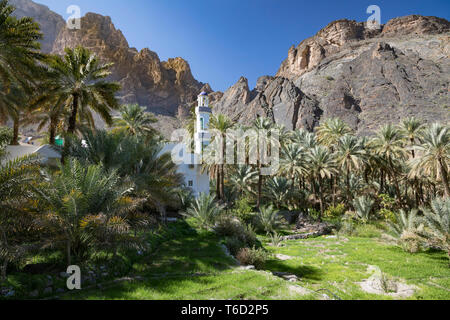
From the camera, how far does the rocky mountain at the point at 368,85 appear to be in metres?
71.0

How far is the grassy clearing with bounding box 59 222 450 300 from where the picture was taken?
655 centimetres

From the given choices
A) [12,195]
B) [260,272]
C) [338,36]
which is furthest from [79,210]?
[338,36]

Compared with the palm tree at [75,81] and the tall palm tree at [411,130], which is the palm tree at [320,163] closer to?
the tall palm tree at [411,130]

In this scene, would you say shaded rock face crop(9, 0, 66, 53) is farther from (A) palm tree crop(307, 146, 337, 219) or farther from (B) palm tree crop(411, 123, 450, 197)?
(B) palm tree crop(411, 123, 450, 197)

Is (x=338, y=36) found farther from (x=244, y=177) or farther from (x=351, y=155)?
(x=244, y=177)

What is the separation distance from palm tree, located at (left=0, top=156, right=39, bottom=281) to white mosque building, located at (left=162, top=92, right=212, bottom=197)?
55.8 feet

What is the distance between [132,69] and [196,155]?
333ft

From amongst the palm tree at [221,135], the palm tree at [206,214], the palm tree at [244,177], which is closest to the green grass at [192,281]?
the palm tree at [206,214]

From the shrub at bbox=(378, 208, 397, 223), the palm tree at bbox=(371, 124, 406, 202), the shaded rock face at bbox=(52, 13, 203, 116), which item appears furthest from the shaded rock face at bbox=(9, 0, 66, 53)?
A: the shrub at bbox=(378, 208, 397, 223)
